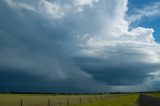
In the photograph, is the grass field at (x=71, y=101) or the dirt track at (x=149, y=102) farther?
the grass field at (x=71, y=101)

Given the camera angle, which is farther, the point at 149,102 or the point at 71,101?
the point at 71,101

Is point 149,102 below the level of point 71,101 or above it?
below

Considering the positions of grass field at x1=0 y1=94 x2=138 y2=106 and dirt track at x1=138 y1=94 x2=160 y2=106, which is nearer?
dirt track at x1=138 y1=94 x2=160 y2=106
